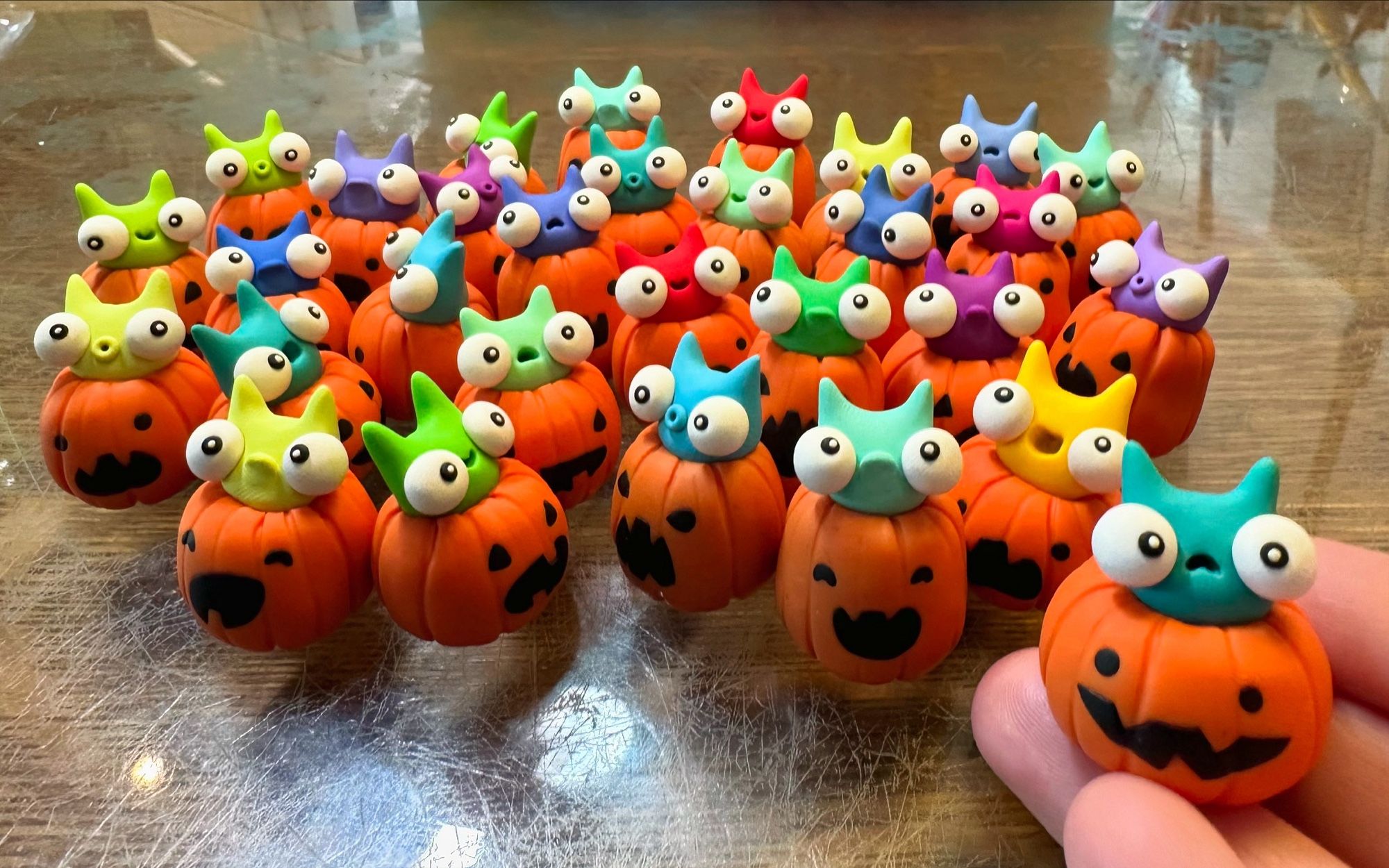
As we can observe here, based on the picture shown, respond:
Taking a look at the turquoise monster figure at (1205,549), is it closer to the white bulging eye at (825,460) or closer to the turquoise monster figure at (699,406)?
the white bulging eye at (825,460)

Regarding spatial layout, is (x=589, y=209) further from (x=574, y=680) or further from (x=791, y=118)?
(x=574, y=680)

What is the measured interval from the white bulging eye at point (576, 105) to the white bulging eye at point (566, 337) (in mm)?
957

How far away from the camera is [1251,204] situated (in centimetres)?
263

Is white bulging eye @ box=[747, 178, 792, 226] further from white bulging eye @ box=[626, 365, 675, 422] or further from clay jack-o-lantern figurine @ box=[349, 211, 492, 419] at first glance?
white bulging eye @ box=[626, 365, 675, 422]

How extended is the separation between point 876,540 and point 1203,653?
0.36 metres

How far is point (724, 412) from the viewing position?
4.33 feet

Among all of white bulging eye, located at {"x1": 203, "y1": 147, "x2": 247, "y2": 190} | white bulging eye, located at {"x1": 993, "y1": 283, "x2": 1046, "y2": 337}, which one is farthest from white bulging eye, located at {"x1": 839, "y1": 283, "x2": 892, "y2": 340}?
white bulging eye, located at {"x1": 203, "y1": 147, "x2": 247, "y2": 190}

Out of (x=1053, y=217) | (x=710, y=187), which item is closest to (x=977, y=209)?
(x=1053, y=217)

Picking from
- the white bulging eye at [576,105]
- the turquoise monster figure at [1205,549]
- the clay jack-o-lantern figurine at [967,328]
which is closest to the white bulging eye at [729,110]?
the white bulging eye at [576,105]

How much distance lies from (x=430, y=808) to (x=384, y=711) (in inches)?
6.6

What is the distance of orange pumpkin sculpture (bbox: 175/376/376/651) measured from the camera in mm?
1315

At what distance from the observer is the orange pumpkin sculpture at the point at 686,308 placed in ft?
5.49

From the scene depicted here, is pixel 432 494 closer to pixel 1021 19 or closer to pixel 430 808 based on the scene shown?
pixel 430 808

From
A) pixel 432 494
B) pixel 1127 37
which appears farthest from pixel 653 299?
pixel 1127 37
